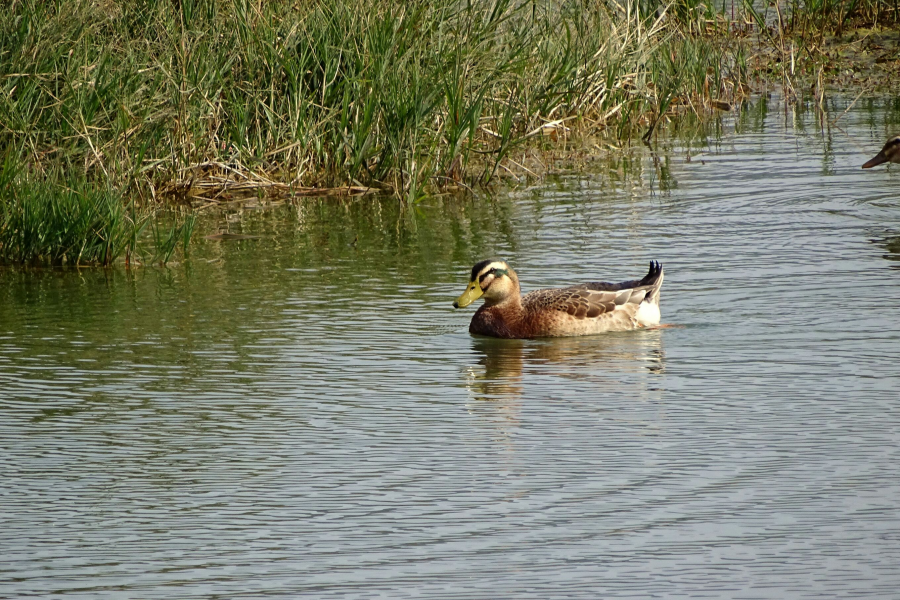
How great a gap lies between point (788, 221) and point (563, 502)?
615 centimetres

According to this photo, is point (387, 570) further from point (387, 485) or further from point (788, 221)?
point (788, 221)

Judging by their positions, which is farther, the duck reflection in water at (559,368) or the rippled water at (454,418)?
the duck reflection in water at (559,368)

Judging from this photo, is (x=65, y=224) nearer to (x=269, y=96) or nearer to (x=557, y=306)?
(x=269, y=96)

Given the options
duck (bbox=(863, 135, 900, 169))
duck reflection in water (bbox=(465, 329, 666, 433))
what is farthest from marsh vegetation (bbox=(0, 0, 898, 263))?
duck reflection in water (bbox=(465, 329, 666, 433))

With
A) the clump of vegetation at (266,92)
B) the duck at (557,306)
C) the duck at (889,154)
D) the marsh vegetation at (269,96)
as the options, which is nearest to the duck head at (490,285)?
the duck at (557,306)

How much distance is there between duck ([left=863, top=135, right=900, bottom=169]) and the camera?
1260 cm

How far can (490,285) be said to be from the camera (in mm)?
8906

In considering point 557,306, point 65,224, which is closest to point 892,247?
point 557,306

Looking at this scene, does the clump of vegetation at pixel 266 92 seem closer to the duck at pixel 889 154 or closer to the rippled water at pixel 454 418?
the rippled water at pixel 454 418

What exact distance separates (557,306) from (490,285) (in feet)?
1.39

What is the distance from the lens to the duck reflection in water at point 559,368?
7.22 m

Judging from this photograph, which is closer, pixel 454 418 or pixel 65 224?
pixel 454 418

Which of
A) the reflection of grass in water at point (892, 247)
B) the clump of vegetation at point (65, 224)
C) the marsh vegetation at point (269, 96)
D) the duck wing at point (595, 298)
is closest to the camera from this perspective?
the duck wing at point (595, 298)

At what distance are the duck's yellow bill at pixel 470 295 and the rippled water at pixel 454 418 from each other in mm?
205
